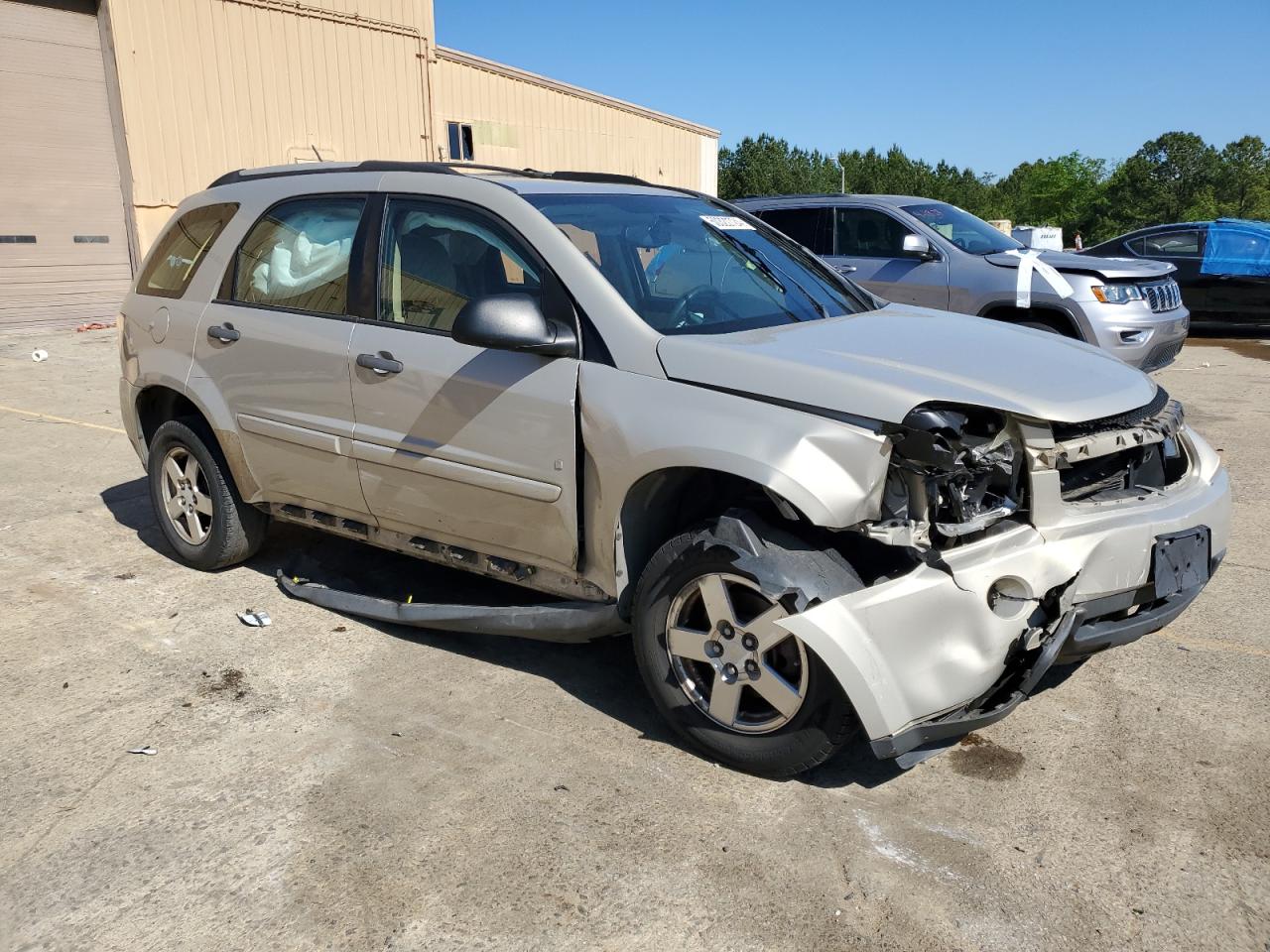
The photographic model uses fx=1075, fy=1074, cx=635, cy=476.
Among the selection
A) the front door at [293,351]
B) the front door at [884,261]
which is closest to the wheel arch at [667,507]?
the front door at [293,351]

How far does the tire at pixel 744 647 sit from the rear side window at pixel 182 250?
281 cm

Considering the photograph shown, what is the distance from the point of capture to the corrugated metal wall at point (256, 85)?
13.9 meters

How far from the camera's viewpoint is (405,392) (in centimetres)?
394

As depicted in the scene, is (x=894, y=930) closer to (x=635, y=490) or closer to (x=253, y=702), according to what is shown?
(x=635, y=490)

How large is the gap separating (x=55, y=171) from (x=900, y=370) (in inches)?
530

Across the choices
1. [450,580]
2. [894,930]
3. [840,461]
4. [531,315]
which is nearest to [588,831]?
[894,930]

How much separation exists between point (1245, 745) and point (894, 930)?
5.25ft

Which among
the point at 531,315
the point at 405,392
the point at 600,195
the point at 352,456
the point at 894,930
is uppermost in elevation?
the point at 600,195

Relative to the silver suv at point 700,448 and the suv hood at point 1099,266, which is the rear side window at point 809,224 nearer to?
the suv hood at point 1099,266

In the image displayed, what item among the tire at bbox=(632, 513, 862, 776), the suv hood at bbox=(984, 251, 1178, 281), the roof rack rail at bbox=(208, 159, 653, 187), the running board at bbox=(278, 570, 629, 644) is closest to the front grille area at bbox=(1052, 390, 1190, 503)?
the tire at bbox=(632, 513, 862, 776)

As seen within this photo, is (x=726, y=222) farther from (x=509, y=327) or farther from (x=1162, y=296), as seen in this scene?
(x=1162, y=296)

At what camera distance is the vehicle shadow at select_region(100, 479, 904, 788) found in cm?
358

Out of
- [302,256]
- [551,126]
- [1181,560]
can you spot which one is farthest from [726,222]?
[551,126]

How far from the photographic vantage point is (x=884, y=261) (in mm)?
9297
